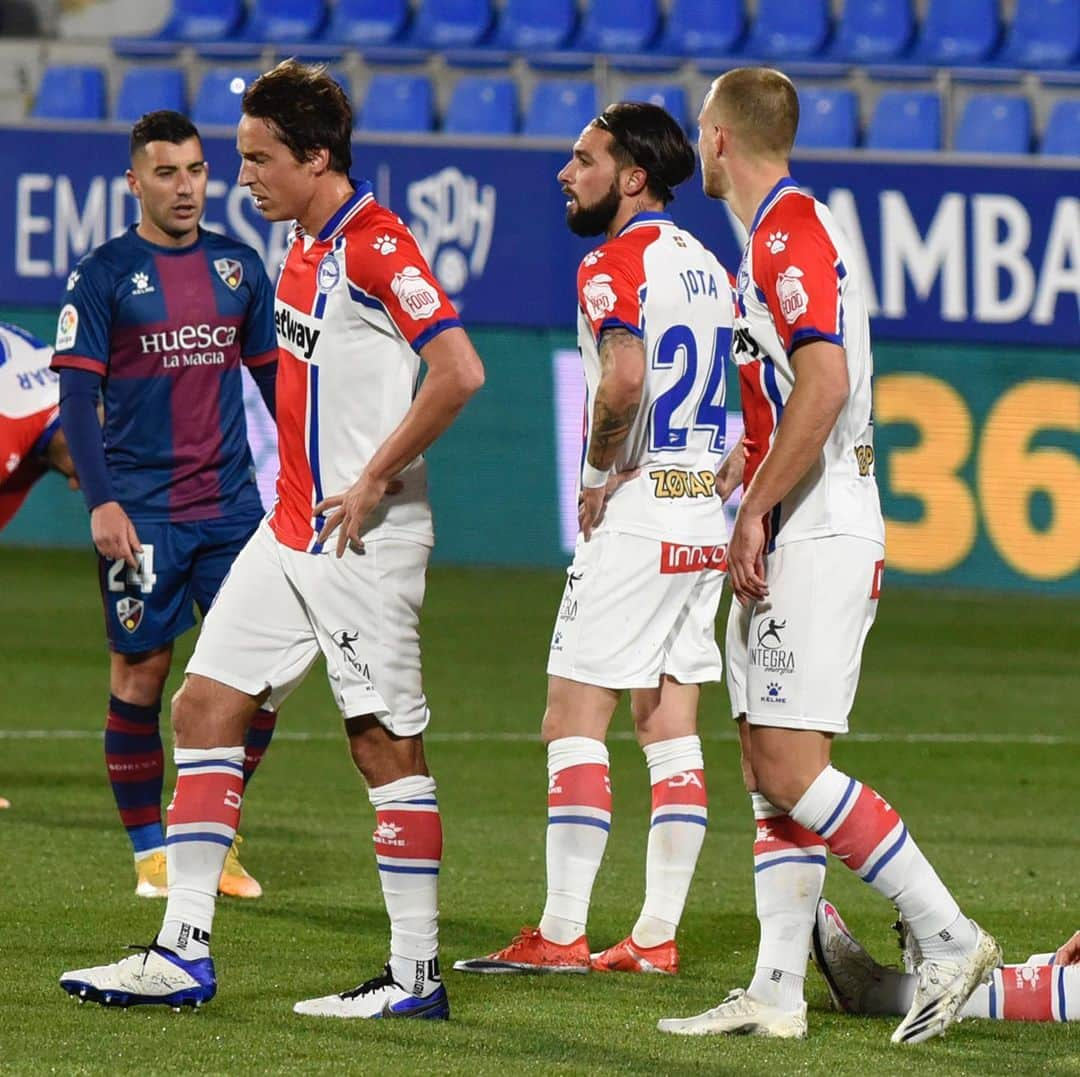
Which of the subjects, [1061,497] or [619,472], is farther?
[1061,497]

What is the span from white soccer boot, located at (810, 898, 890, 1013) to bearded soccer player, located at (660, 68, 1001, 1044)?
17cm

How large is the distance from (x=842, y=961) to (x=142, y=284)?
288cm

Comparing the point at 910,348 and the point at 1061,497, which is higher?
the point at 910,348

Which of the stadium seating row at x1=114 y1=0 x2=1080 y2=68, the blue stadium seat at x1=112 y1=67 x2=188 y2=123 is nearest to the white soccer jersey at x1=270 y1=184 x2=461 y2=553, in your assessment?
the blue stadium seat at x1=112 y1=67 x2=188 y2=123

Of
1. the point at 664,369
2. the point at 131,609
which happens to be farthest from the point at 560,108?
the point at 664,369

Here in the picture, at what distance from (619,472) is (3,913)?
208cm

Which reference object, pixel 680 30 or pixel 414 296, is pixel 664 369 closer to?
pixel 414 296

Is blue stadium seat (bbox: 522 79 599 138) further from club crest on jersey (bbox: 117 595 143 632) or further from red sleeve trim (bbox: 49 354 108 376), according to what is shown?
club crest on jersey (bbox: 117 595 143 632)

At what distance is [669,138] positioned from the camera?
5.94 meters

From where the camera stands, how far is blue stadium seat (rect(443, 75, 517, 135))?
56.7ft

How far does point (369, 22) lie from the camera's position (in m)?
19.5

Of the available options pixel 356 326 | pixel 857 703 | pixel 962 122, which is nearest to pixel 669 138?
pixel 356 326

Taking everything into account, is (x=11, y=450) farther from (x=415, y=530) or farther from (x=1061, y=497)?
(x=1061, y=497)

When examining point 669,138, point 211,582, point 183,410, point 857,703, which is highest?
point 669,138
